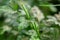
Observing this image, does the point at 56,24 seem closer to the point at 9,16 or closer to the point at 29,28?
the point at 29,28

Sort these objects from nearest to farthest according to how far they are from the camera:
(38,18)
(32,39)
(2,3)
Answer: (32,39) → (38,18) → (2,3)

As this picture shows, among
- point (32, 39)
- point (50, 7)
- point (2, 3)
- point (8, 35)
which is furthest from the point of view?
point (50, 7)

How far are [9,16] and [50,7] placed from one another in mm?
591

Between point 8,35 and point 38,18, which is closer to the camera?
point 38,18

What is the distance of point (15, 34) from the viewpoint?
5.11 ft

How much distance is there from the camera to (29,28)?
4.97 ft

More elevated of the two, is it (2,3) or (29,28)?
(2,3)

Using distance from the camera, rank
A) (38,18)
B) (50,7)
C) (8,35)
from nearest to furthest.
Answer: (38,18), (8,35), (50,7)

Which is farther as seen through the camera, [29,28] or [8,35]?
[8,35]

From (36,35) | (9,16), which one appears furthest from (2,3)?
(36,35)

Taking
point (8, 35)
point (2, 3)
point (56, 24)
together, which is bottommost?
point (8, 35)

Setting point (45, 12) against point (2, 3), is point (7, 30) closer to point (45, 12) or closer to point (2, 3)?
point (2, 3)

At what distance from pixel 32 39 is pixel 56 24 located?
235 millimetres

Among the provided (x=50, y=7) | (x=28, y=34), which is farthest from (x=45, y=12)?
(x=28, y=34)
